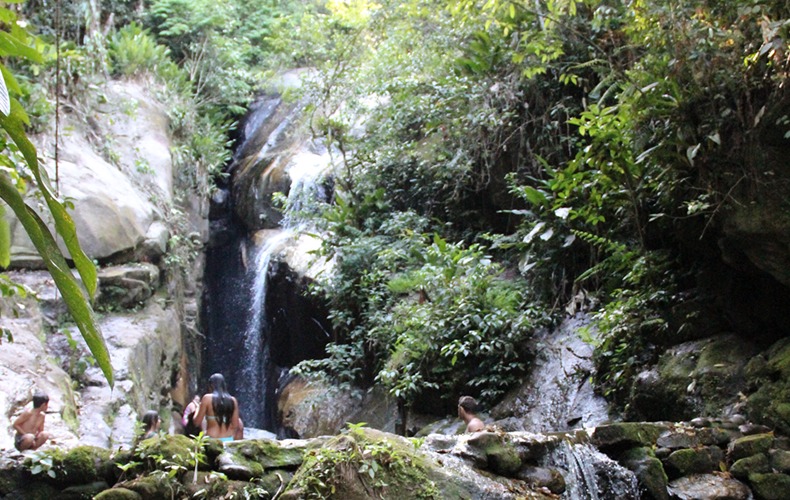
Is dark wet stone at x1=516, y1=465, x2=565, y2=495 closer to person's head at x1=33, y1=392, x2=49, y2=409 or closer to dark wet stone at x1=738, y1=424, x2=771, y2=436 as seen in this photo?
dark wet stone at x1=738, y1=424, x2=771, y2=436

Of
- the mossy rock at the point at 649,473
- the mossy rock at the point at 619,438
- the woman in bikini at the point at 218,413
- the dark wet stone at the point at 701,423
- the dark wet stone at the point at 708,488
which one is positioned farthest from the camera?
the woman in bikini at the point at 218,413

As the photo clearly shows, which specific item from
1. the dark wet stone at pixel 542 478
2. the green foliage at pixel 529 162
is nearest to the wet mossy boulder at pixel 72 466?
the dark wet stone at pixel 542 478

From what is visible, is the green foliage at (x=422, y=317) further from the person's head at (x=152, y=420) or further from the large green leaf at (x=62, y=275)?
the large green leaf at (x=62, y=275)

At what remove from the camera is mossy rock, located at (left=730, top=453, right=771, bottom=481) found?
4.48 meters

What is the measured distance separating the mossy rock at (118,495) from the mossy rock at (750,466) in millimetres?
3886

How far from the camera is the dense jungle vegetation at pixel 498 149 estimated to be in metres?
5.38

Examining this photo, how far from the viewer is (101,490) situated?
10.9 ft

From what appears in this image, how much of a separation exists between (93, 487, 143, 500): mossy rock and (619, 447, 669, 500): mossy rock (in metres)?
3.22

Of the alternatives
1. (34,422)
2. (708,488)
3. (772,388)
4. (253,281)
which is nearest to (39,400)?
(34,422)

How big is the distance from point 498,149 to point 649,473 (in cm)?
616

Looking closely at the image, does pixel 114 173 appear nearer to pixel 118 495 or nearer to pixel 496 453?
pixel 118 495

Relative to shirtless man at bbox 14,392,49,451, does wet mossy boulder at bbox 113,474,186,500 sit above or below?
above

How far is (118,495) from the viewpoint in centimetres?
317

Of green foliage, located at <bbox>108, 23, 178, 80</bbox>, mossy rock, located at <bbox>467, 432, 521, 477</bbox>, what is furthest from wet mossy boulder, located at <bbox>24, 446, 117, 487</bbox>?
green foliage, located at <bbox>108, 23, 178, 80</bbox>
